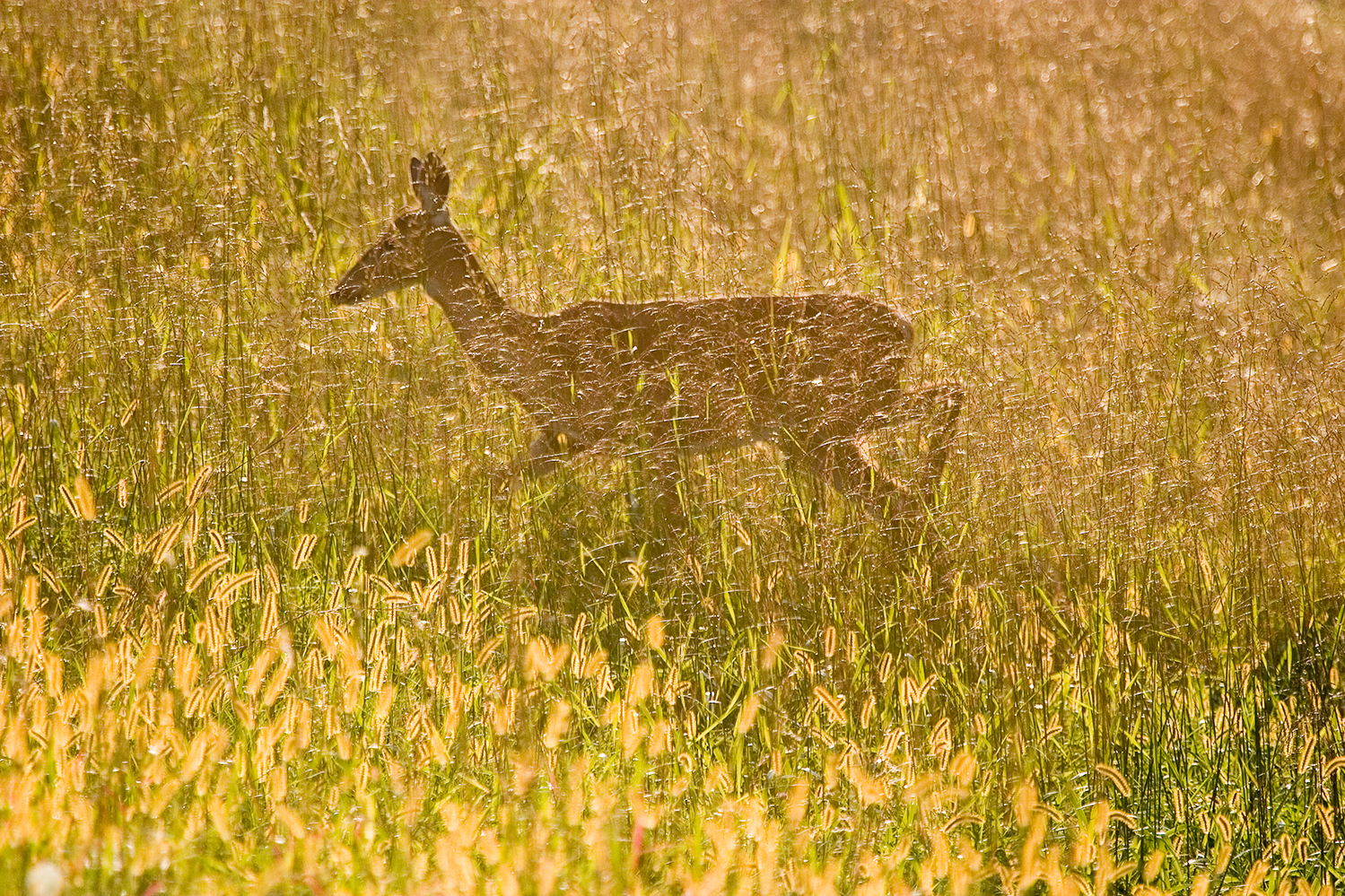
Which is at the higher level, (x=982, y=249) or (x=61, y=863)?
(x=982, y=249)

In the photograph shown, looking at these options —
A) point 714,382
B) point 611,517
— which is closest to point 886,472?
point 714,382

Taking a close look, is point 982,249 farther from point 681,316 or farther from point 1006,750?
point 1006,750

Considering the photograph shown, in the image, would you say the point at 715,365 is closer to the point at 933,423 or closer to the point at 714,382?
the point at 714,382

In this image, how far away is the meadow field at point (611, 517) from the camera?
2117 mm

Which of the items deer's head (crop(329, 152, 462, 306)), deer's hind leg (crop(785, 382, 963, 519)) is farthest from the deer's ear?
deer's hind leg (crop(785, 382, 963, 519))

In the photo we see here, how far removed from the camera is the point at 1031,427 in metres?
3.31

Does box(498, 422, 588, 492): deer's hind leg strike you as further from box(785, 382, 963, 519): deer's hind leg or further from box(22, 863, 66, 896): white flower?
box(22, 863, 66, 896): white flower

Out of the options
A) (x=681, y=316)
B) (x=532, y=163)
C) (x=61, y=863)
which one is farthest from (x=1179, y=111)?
(x=61, y=863)

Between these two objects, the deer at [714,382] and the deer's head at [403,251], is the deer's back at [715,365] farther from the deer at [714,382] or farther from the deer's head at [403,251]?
the deer's head at [403,251]

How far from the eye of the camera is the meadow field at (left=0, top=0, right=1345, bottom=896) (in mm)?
2117

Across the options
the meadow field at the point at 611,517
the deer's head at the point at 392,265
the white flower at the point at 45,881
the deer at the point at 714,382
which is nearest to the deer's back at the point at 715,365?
the deer at the point at 714,382

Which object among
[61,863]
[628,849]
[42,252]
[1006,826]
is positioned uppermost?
[42,252]

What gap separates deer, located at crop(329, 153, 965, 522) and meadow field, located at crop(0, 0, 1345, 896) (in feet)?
0.33

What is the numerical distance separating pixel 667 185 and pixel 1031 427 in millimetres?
1735
